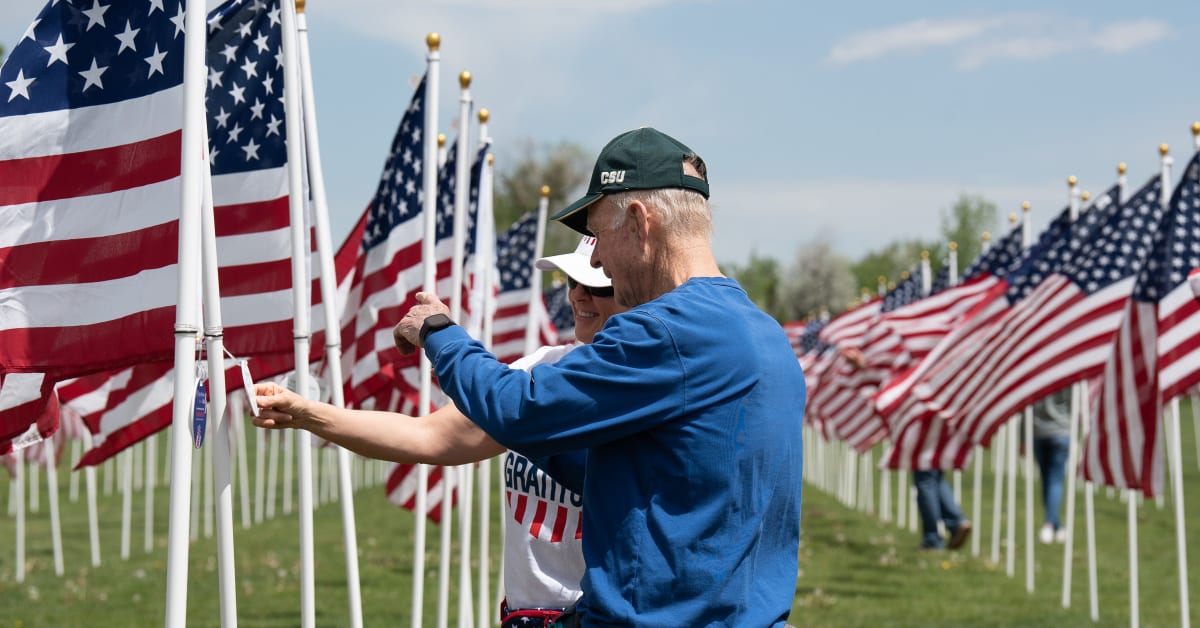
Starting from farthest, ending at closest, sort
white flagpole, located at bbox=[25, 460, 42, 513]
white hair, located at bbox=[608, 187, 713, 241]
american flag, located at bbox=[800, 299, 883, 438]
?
american flag, located at bbox=[800, 299, 883, 438]
white flagpole, located at bbox=[25, 460, 42, 513]
white hair, located at bbox=[608, 187, 713, 241]

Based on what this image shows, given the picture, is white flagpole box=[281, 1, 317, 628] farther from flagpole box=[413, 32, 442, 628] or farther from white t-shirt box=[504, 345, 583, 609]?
flagpole box=[413, 32, 442, 628]

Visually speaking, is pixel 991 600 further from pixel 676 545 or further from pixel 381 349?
pixel 676 545

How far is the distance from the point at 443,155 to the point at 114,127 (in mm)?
5883

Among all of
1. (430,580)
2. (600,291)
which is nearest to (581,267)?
(600,291)

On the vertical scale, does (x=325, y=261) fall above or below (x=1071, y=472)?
above

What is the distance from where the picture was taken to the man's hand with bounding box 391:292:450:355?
362 centimetres

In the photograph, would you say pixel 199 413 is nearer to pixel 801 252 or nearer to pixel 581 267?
pixel 581 267

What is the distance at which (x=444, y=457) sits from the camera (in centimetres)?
369

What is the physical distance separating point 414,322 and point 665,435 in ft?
2.40

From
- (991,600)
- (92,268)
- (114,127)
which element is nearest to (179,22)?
(114,127)

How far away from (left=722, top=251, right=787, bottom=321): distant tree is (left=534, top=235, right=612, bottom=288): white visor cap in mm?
76901

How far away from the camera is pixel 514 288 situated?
14.6 m

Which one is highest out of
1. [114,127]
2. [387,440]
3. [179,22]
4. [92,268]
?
[179,22]

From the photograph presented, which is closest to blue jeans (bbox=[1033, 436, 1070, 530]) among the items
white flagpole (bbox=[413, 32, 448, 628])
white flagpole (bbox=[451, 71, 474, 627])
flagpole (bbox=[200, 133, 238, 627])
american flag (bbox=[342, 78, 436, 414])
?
american flag (bbox=[342, 78, 436, 414])
